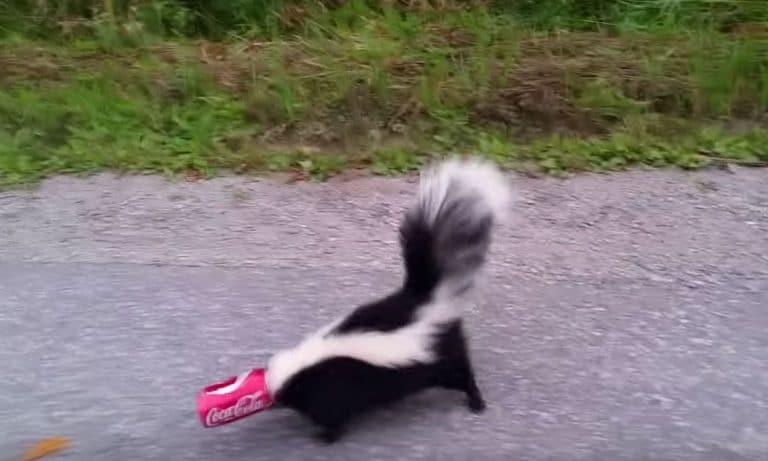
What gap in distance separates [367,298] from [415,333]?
86cm

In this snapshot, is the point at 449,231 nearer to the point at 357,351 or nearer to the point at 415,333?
the point at 415,333

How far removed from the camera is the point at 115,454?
124 inches

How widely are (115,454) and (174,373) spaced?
437 mm

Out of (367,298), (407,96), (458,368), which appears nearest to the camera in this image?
(458,368)

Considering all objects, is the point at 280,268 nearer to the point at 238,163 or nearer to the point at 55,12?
the point at 238,163

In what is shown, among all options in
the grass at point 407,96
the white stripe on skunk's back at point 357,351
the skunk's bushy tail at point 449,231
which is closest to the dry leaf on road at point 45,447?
the white stripe on skunk's back at point 357,351

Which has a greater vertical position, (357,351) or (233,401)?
(357,351)

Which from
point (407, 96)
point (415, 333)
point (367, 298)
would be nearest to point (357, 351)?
point (415, 333)

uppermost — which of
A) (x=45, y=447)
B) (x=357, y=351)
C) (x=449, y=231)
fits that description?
(x=449, y=231)

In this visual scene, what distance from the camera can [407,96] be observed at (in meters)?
5.56

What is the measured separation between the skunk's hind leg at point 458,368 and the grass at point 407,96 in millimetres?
1895

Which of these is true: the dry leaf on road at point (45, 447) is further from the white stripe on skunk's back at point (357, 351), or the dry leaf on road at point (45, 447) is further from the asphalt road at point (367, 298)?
the white stripe on skunk's back at point (357, 351)

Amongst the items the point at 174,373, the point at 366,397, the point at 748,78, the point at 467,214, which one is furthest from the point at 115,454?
the point at 748,78

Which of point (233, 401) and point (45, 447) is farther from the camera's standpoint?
point (45, 447)
